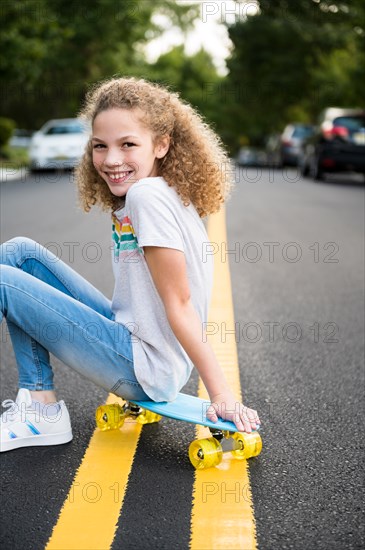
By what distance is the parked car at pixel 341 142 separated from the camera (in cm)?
1576

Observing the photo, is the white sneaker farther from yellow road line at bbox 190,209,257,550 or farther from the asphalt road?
yellow road line at bbox 190,209,257,550

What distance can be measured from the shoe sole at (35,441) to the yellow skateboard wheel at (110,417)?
152mm

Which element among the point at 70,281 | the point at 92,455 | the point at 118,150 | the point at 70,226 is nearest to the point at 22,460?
the point at 92,455

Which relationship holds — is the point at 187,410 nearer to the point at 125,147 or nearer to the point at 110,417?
the point at 110,417

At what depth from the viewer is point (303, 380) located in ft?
12.1

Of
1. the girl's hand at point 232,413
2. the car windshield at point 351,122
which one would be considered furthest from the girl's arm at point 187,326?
the car windshield at point 351,122

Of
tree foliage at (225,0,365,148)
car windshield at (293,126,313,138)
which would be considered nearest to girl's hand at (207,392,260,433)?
car windshield at (293,126,313,138)

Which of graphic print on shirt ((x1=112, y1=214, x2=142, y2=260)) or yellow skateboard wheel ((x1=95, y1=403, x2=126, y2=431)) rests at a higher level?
graphic print on shirt ((x1=112, y1=214, x2=142, y2=260))

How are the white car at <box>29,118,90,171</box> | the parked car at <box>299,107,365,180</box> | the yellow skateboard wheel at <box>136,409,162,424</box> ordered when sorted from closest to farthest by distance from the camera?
the yellow skateboard wheel at <box>136,409,162,424</box> → the parked car at <box>299,107,365,180</box> → the white car at <box>29,118,90,171</box>

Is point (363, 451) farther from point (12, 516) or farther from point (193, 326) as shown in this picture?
point (12, 516)

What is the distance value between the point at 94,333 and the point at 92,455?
0.42m

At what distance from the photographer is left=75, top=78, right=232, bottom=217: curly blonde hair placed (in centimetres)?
283

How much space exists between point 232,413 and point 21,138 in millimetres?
46873

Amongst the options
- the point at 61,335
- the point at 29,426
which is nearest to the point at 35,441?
the point at 29,426
